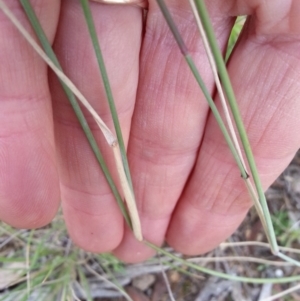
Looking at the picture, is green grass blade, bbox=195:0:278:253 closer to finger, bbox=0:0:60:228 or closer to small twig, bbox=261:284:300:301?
finger, bbox=0:0:60:228

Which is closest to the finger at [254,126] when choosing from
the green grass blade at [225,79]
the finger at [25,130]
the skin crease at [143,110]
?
the skin crease at [143,110]

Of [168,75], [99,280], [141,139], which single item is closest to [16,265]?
[99,280]

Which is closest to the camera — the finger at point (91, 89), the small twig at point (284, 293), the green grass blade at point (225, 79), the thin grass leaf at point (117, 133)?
the green grass blade at point (225, 79)

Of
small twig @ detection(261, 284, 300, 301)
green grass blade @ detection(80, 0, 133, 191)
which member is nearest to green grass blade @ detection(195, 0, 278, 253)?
green grass blade @ detection(80, 0, 133, 191)

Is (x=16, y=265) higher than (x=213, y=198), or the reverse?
(x=213, y=198)

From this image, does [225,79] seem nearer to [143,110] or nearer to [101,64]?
[101,64]

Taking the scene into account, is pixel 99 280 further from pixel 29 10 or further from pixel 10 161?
pixel 29 10

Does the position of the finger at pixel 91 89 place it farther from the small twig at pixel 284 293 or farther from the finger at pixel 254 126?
the small twig at pixel 284 293
